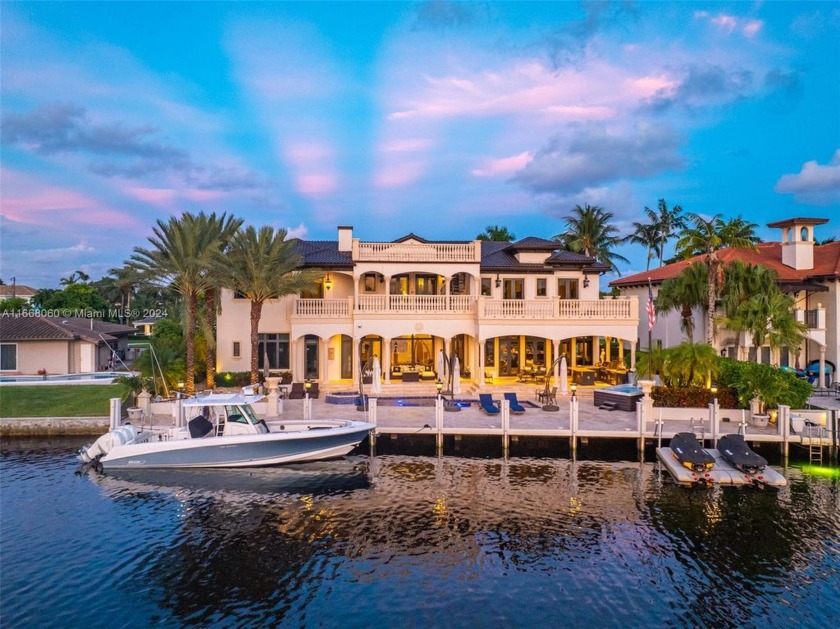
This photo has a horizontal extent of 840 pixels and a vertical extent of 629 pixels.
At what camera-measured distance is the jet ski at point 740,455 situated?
57.4 ft

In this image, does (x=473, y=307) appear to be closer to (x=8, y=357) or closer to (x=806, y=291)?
(x=806, y=291)

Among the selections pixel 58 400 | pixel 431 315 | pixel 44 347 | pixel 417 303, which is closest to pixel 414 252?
pixel 417 303

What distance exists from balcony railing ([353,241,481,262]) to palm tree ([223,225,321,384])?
12.5 ft

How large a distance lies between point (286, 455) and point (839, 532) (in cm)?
1707

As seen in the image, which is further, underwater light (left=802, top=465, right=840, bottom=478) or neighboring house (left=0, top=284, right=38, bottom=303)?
neighboring house (left=0, top=284, right=38, bottom=303)

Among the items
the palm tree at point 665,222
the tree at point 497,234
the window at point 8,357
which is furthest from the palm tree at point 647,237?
the window at point 8,357

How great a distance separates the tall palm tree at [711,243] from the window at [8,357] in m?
40.9

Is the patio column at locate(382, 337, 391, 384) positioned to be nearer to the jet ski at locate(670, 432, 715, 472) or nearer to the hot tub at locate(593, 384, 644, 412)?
the hot tub at locate(593, 384, 644, 412)

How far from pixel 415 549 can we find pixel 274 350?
20.7 m

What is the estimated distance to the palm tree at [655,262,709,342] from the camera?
29.9m

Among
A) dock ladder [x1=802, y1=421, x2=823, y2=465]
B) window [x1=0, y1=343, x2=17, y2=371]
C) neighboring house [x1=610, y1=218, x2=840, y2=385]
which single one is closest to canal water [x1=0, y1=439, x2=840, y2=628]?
dock ladder [x1=802, y1=421, x2=823, y2=465]

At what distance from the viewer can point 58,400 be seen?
26.0 m

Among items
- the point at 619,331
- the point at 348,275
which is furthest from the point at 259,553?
the point at 619,331

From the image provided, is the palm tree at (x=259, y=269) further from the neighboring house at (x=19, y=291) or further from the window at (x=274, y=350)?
the neighboring house at (x=19, y=291)
